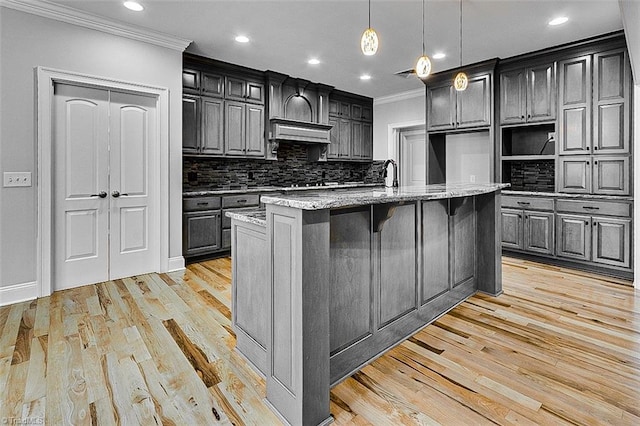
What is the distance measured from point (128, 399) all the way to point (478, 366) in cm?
199

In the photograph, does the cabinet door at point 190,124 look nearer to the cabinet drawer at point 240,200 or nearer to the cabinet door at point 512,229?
the cabinet drawer at point 240,200

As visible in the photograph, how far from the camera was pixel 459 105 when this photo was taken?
17.3ft

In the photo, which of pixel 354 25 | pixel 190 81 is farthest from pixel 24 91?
pixel 354 25

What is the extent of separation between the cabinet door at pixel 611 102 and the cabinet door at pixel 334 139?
396 cm

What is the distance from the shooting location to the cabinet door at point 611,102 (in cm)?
384

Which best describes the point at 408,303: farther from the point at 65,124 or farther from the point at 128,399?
the point at 65,124

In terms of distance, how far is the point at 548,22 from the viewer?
143 inches

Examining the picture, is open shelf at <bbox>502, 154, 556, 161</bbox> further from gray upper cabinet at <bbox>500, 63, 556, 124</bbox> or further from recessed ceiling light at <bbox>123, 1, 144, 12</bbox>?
recessed ceiling light at <bbox>123, 1, 144, 12</bbox>

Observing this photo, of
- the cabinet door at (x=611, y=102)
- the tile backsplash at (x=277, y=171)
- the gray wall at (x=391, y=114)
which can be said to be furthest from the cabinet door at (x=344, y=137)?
the cabinet door at (x=611, y=102)

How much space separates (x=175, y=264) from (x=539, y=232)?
4.63 m

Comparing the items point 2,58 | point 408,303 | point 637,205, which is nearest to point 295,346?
point 408,303

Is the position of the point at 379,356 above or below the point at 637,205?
below

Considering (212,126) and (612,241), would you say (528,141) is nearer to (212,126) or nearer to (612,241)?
(612,241)

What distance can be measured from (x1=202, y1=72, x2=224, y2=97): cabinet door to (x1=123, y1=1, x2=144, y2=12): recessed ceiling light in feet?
→ 4.80
